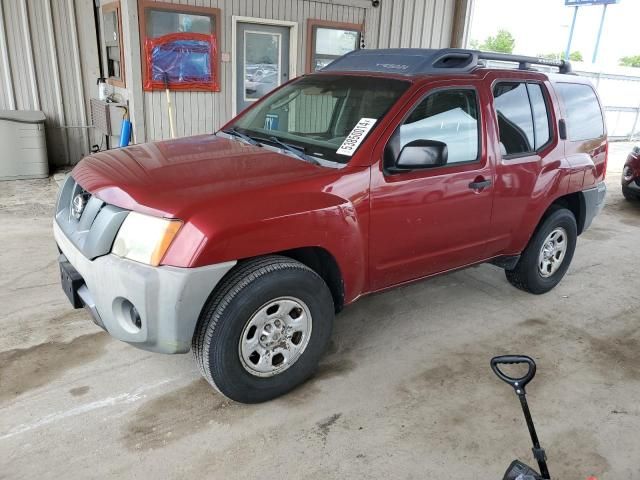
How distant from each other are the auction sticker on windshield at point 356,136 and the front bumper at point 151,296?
1.01 m

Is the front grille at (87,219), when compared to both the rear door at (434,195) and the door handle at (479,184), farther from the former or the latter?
the door handle at (479,184)

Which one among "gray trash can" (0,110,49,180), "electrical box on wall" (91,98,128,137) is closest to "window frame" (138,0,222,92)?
"electrical box on wall" (91,98,128,137)

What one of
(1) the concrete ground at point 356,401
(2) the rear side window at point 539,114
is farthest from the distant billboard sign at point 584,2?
(1) the concrete ground at point 356,401

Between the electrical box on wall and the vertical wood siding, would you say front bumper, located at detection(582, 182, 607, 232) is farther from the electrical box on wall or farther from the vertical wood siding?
the electrical box on wall

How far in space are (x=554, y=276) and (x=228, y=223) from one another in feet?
11.2

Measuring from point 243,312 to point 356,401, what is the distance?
3.04 feet

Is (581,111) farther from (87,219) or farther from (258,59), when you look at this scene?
(258,59)

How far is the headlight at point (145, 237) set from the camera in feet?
8.18

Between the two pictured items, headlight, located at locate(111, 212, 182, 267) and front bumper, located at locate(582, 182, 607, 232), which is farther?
front bumper, located at locate(582, 182, 607, 232)

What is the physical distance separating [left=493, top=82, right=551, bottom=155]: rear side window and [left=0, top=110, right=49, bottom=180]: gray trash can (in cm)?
663

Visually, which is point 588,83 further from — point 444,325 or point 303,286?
point 303,286

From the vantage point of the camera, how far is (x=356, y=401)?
310 centimetres

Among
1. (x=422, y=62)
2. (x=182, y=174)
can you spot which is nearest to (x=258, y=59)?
(x=422, y=62)

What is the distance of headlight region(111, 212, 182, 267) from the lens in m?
2.49
